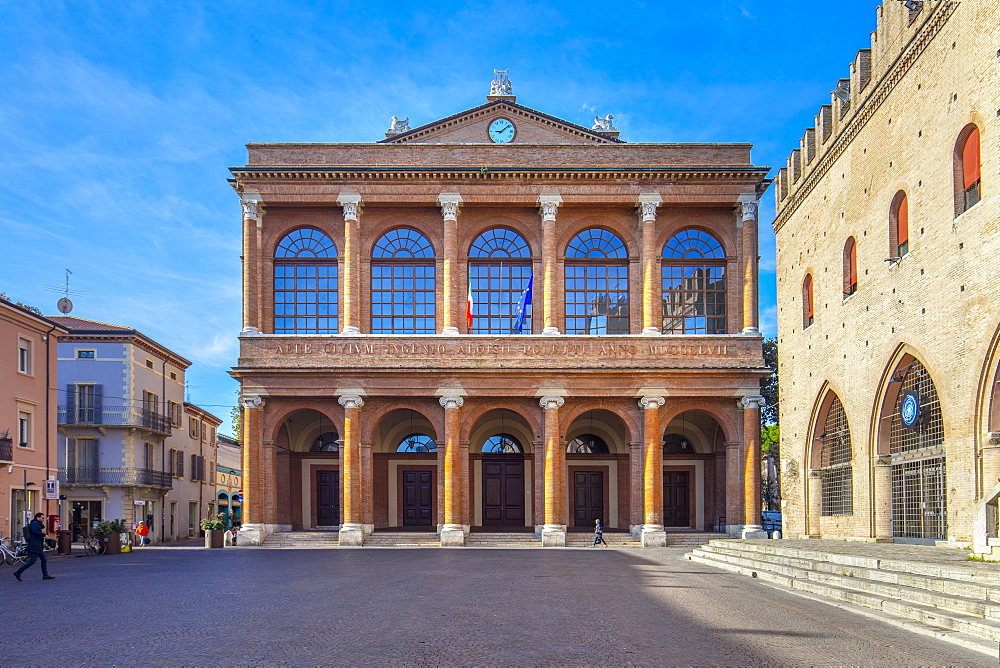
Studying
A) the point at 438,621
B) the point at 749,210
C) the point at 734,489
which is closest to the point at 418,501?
the point at 734,489

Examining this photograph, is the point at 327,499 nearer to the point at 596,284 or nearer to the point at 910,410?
the point at 596,284

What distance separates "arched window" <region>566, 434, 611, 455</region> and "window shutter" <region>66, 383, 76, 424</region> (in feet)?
74.9

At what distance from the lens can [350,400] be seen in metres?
32.4

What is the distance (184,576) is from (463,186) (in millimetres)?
18223

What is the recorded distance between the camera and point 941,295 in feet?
57.6

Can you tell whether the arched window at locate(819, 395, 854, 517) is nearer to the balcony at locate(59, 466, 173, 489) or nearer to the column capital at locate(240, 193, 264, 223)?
the column capital at locate(240, 193, 264, 223)

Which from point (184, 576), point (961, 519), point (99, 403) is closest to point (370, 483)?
point (184, 576)

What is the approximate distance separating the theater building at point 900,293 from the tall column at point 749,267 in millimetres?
4101

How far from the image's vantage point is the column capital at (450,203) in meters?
33.4

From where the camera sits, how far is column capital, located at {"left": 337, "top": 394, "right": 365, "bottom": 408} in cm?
3241

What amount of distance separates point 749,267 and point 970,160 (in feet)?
54.9

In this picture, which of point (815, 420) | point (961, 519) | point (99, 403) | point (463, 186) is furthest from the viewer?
point (99, 403)

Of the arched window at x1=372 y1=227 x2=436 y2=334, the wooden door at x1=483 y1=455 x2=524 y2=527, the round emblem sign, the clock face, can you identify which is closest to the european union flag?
the arched window at x1=372 y1=227 x2=436 y2=334

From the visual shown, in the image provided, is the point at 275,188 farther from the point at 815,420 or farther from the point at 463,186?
the point at 815,420
